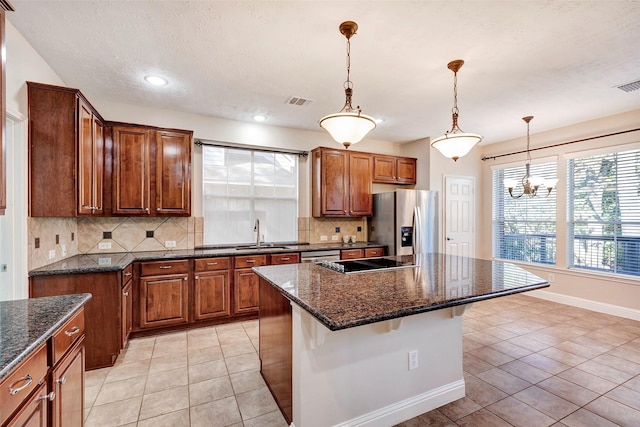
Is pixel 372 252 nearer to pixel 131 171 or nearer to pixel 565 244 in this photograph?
pixel 565 244

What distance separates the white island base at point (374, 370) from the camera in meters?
1.69

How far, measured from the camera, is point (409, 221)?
4527mm

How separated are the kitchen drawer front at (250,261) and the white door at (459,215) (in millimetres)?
3360

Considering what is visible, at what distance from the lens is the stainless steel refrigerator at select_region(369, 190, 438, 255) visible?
4523mm

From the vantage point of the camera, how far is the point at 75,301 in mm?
1603

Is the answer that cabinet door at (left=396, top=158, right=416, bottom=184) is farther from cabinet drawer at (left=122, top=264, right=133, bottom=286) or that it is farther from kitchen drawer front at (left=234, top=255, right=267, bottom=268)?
cabinet drawer at (left=122, top=264, right=133, bottom=286)

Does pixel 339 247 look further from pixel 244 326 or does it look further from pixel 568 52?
pixel 568 52

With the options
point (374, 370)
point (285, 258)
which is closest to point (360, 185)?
point (285, 258)

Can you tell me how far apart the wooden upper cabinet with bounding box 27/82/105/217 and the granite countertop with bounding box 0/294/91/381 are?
1220 mm

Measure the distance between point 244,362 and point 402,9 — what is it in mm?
3118

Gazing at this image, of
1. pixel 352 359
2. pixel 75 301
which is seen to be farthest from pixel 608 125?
pixel 75 301

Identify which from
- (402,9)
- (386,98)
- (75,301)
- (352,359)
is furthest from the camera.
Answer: (386,98)

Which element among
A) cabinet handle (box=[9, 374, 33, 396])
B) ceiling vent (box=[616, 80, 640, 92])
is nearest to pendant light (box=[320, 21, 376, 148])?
cabinet handle (box=[9, 374, 33, 396])

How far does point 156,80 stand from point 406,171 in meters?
4.02
